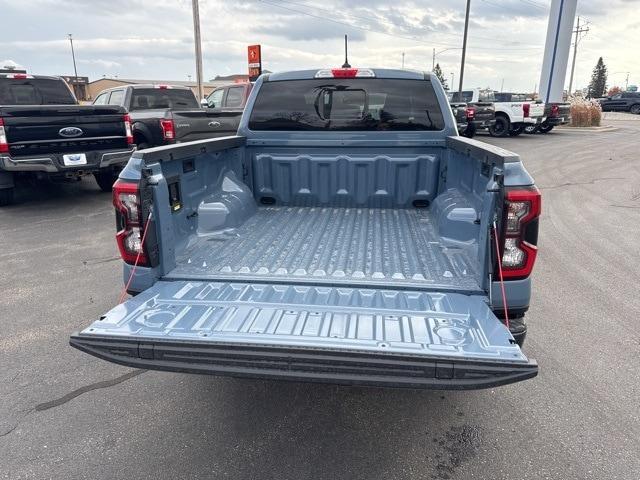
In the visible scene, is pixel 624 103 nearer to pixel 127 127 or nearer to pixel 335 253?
pixel 127 127

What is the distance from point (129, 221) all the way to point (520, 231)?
2216mm

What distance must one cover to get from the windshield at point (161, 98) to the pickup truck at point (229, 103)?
0.55m

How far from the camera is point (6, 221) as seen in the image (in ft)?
24.4

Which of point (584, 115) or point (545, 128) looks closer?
point (545, 128)

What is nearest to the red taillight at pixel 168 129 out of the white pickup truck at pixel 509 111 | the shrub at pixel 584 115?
the white pickup truck at pixel 509 111

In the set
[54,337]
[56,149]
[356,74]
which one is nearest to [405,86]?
[356,74]

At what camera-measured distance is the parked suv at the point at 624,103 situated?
43.9m

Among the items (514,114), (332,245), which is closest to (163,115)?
(332,245)

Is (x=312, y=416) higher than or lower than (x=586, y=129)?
lower

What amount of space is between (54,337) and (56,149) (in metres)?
4.89

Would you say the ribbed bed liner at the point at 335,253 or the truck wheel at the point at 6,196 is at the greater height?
the ribbed bed liner at the point at 335,253

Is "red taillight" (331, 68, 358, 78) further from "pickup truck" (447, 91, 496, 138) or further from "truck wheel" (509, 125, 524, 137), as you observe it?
"truck wheel" (509, 125, 524, 137)

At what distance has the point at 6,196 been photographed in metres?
8.19

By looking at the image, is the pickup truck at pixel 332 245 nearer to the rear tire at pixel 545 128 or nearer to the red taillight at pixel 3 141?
the red taillight at pixel 3 141
